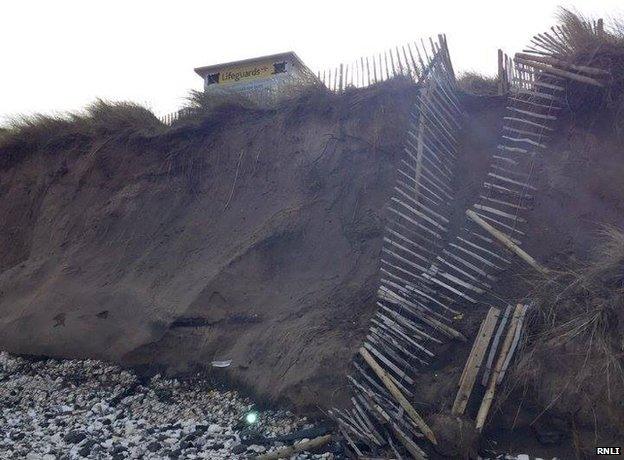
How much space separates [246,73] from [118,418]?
7680 millimetres

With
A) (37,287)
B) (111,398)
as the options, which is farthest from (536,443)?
(37,287)

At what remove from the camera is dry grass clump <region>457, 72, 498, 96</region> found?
960 centimetres

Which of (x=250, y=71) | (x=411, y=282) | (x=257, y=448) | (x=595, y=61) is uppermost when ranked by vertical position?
(x=250, y=71)

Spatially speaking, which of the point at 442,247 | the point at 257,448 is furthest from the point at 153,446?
the point at 442,247

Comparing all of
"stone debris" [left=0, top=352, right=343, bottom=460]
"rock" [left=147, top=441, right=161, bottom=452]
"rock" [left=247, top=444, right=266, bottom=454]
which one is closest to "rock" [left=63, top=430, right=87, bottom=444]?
"stone debris" [left=0, top=352, right=343, bottom=460]

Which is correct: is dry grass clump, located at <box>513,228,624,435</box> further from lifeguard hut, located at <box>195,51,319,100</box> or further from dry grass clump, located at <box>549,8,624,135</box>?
lifeguard hut, located at <box>195,51,319,100</box>

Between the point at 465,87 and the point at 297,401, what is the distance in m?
5.24

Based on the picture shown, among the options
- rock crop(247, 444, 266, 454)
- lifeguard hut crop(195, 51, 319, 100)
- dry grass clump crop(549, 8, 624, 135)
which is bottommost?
rock crop(247, 444, 266, 454)

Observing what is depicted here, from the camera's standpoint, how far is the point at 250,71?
13.3 m

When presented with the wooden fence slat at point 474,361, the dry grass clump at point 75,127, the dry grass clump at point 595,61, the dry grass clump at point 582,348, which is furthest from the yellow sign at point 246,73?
the dry grass clump at point 582,348

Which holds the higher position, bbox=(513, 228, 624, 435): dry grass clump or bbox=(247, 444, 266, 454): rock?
bbox=(513, 228, 624, 435): dry grass clump

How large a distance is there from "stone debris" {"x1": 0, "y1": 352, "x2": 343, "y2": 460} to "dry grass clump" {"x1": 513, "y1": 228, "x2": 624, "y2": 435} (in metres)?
2.02

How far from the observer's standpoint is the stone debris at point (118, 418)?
22.2 ft

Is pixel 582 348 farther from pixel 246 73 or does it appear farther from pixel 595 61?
pixel 246 73
